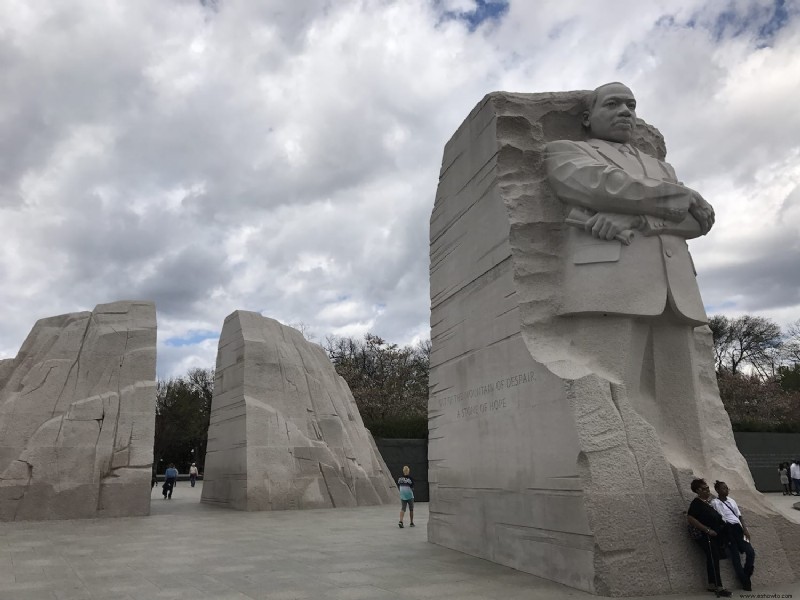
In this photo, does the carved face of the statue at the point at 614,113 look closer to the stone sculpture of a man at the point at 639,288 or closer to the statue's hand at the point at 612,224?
the stone sculpture of a man at the point at 639,288

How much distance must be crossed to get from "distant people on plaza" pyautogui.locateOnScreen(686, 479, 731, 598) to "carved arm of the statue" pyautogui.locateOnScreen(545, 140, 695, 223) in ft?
8.20

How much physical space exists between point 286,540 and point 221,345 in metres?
8.83

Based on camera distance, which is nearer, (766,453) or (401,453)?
(401,453)

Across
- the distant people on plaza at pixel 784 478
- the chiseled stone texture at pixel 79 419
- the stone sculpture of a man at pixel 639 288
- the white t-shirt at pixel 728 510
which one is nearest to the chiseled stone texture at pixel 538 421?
the stone sculpture of a man at pixel 639 288

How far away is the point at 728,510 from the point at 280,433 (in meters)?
10.5

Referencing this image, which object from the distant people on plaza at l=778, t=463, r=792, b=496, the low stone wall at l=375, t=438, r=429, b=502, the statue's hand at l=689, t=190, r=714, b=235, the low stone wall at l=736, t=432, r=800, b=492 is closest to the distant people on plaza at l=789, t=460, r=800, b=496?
the distant people on plaza at l=778, t=463, r=792, b=496

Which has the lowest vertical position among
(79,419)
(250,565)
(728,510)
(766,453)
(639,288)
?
(250,565)

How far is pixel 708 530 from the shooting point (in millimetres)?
4809

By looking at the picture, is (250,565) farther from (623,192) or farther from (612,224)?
(623,192)

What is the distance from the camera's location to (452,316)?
25.8 feet

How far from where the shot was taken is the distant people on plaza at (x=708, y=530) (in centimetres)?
482

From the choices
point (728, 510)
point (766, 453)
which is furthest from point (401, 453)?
point (728, 510)

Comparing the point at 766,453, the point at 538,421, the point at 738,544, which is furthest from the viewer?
the point at 766,453

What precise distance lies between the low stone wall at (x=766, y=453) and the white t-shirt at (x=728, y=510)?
16.0m
